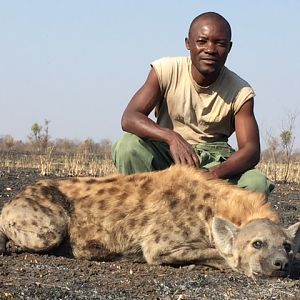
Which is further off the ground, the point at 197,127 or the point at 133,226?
the point at 197,127

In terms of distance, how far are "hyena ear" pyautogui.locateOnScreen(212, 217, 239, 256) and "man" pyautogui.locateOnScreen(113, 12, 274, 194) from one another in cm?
69

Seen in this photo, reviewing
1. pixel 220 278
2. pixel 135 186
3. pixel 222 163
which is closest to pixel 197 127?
pixel 222 163

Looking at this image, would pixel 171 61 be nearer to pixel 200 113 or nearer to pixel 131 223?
pixel 200 113

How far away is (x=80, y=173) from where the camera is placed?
15.3m

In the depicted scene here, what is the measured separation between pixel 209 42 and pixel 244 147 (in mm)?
755

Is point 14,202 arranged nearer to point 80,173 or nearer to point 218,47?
point 218,47

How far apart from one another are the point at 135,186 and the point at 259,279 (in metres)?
1.13

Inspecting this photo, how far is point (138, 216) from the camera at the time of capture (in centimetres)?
445

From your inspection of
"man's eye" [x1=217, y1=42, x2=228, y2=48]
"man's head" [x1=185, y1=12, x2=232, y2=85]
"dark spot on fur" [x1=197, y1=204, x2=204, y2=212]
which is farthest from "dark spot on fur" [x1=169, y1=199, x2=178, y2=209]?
"man's eye" [x1=217, y1=42, x2=228, y2=48]

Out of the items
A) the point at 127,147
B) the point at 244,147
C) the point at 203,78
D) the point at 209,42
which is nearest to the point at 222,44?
the point at 209,42

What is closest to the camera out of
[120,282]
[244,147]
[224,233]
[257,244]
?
[120,282]

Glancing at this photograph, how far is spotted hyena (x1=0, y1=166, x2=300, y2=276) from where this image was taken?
169 inches

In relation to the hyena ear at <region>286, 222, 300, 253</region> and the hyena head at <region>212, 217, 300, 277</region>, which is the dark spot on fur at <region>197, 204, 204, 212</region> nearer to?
the hyena head at <region>212, 217, 300, 277</region>

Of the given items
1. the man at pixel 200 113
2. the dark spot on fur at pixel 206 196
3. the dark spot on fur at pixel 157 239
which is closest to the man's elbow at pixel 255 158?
the man at pixel 200 113
